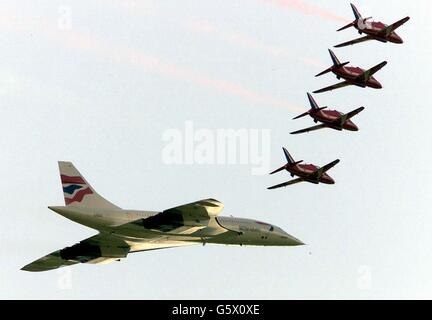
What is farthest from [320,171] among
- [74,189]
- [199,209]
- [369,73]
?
[74,189]

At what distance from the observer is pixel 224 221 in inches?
3701

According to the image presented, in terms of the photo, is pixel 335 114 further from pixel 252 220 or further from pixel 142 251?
pixel 142 251

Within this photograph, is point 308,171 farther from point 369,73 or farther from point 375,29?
point 375,29

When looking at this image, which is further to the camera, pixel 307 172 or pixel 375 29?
pixel 307 172

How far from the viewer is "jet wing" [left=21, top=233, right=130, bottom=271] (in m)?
94.5

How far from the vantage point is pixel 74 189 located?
92125 millimetres

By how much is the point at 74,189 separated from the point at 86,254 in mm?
6117

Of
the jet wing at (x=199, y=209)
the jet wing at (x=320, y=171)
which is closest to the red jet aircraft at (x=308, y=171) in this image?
the jet wing at (x=320, y=171)

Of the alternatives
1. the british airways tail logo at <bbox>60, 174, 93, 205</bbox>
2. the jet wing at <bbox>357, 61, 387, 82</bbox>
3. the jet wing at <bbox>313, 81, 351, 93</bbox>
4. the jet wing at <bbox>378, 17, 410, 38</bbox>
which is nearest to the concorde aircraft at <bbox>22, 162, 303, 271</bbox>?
the british airways tail logo at <bbox>60, 174, 93, 205</bbox>

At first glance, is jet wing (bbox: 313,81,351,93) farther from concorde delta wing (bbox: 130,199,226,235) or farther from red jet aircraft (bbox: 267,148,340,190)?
concorde delta wing (bbox: 130,199,226,235)
